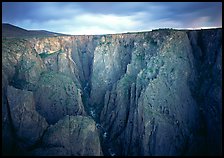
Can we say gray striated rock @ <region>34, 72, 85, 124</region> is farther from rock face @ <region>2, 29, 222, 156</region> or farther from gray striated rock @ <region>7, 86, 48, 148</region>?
gray striated rock @ <region>7, 86, 48, 148</region>

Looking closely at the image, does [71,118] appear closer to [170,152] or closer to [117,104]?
[117,104]

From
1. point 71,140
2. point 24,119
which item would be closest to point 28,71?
point 24,119

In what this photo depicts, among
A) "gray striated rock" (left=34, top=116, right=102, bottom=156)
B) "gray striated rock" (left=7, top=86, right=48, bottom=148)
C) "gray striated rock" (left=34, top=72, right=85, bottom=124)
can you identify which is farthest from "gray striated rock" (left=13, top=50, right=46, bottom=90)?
"gray striated rock" (left=34, top=116, right=102, bottom=156)

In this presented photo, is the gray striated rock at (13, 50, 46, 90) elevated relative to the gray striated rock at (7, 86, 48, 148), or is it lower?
elevated

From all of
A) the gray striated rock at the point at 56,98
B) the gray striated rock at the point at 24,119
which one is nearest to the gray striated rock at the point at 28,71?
the gray striated rock at the point at 56,98

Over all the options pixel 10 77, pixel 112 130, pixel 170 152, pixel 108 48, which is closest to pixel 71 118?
pixel 112 130

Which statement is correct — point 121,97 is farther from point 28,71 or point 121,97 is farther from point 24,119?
point 24,119

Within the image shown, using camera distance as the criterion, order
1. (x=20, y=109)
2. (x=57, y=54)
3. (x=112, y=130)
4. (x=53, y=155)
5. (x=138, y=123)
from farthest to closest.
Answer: (x=57, y=54), (x=112, y=130), (x=138, y=123), (x=20, y=109), (x=53, y=155)
